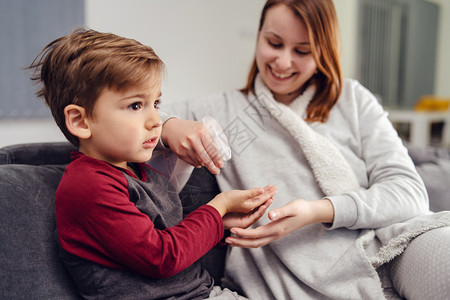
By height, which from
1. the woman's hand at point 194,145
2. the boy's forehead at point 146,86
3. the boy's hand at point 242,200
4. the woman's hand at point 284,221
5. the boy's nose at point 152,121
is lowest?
the woman's hand at point 284,221

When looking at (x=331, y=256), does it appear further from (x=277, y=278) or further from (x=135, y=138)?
(x=135, y=138)

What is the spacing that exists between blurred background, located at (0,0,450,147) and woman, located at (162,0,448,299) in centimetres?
53

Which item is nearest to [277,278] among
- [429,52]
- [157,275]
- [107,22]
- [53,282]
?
[157,275]

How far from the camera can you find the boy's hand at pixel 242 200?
31.1 inches

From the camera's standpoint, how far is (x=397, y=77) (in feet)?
14.4

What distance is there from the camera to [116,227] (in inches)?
24.0

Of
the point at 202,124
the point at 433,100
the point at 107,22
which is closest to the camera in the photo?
the point at 202,124

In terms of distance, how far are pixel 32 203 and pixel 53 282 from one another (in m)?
0.16

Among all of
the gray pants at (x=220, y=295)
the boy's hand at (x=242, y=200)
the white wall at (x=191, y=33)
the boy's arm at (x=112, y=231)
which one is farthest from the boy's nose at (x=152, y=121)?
the white wall at (x=191, y=33)

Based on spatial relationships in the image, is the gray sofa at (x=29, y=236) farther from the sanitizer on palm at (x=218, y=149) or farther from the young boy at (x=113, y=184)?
the sanitizer on palm at (x=218, y=149)

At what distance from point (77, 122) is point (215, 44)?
2563 mm

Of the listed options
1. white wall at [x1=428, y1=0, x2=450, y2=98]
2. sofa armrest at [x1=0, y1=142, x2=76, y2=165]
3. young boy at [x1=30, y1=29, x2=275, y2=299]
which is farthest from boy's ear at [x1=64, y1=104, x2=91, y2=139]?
white wall at [x1=428, y1=0, x2=450, y2=98]

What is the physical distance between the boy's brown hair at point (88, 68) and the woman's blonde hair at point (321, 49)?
496mm

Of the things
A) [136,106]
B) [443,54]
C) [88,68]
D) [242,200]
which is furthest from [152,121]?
[443,54]
